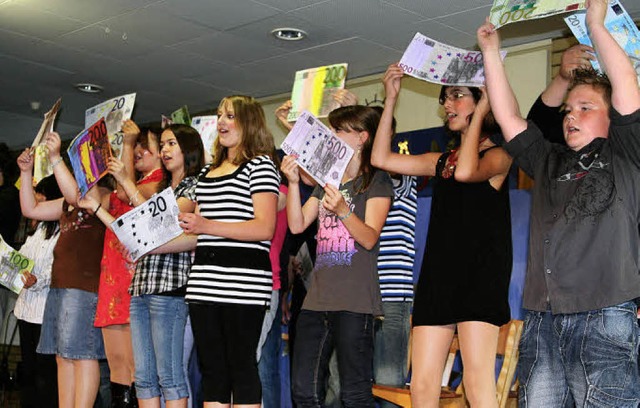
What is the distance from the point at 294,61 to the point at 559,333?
4.59 metres

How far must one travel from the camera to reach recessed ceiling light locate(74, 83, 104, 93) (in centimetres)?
766

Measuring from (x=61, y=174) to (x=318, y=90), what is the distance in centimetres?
152

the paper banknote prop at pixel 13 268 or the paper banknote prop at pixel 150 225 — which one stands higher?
the paper banknote prop at pixel 150 225

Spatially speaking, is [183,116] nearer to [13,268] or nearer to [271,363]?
[13,268]

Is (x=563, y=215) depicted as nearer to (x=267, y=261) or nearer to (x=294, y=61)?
(x=267, y=261)

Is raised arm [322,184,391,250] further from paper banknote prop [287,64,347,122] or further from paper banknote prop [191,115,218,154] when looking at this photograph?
paper banknote prop [191,115,218,154]

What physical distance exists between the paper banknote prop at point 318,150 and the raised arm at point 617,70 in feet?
3.76

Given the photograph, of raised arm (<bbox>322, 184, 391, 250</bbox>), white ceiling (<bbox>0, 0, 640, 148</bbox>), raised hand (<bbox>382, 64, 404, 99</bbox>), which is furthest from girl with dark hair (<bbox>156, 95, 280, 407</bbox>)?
white ceiling (<bbox>0, 0, 640, 148</bbox>)

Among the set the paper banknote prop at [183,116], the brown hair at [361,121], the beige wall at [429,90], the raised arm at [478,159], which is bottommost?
the raised arm at [478,159]

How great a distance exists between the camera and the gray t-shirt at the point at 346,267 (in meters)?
3.20

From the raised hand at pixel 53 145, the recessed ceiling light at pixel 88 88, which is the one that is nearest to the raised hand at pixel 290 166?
the raised hand at pixel 53 145

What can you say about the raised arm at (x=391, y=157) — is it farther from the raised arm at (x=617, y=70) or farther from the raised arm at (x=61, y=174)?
the raised arm at (x=61, y=174)

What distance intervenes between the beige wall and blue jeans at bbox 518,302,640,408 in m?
2.85

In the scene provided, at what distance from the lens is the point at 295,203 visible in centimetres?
346
